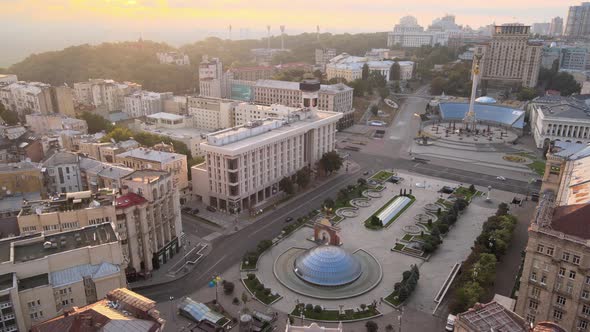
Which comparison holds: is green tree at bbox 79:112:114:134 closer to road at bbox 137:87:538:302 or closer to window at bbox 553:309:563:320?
road at bbox 137:87:538:302

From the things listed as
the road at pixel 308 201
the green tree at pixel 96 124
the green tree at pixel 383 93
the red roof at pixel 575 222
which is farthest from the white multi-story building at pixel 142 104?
the red roof at pixel 575 222

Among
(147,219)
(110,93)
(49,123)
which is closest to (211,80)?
(110,93)

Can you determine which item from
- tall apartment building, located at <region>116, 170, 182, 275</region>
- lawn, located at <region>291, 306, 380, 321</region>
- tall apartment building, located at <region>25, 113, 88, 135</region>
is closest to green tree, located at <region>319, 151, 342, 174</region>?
tall apartment building, located at <region>116, 170, 182, 275</region>

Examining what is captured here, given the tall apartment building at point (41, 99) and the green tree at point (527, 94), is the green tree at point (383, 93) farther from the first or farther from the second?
the tall apartment building at point (41, 99)

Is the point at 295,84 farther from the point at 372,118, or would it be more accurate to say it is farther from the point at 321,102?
the point at 372,118

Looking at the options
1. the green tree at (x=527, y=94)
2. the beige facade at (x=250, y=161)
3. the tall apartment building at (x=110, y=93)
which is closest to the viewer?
the beige facade at (x=250, y=161)
